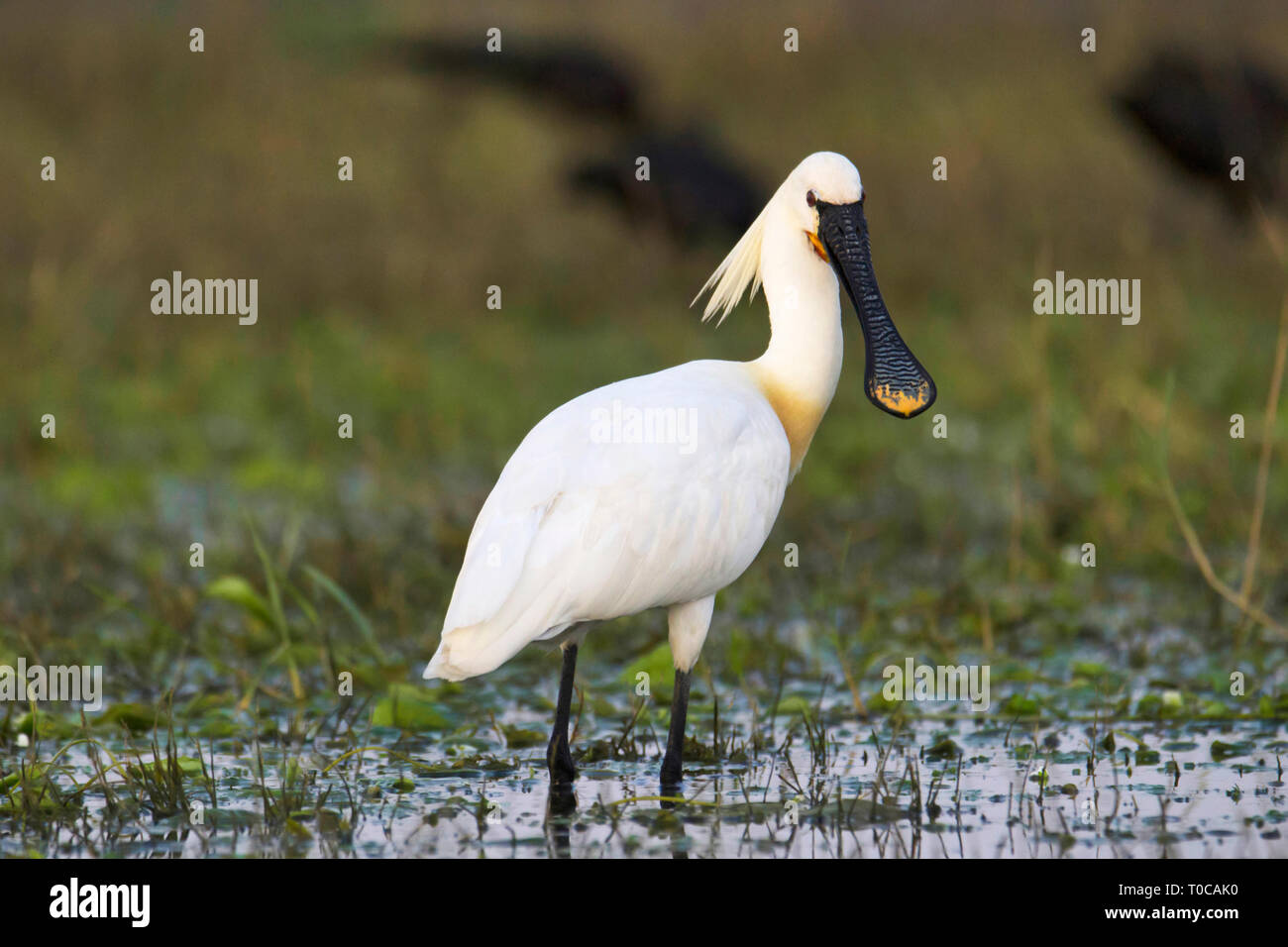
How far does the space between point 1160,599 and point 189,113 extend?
39.9 feet

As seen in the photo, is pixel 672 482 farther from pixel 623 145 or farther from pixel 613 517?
pixel 623 145

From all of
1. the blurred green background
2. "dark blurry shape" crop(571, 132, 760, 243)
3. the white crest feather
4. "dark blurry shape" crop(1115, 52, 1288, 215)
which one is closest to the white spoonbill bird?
the white crest feather

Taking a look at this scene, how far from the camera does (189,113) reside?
16625 millimetres

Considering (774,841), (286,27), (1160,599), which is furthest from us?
(286,27)

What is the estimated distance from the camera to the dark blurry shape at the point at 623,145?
13.6 m

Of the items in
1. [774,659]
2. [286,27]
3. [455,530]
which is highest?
[286,27]

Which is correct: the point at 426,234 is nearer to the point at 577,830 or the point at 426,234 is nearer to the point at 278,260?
the point at 278,260

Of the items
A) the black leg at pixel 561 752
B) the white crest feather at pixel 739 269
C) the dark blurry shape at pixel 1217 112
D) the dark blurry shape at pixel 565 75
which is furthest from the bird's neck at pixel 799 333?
the dark blurry shape at pixel 565 75

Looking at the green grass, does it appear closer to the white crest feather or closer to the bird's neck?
the bird's neck

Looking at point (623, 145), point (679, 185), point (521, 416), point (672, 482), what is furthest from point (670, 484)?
point (623, 145)

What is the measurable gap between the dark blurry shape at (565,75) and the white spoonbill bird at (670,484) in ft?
31.5

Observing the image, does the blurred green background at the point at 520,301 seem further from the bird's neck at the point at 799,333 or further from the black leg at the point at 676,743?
the black leg at the point at 676,743

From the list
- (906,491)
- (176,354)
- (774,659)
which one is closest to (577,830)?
(774,659)

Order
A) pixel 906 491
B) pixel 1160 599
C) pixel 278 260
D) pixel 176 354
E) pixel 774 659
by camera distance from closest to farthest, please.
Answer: pixel 774 659, pixel 1160 599, pixel 906 491, pixel 176 354, pixel 278 260
